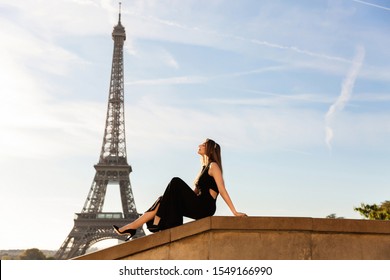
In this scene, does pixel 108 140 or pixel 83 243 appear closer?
pixel 83 243

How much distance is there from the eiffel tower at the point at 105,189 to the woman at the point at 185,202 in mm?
59052

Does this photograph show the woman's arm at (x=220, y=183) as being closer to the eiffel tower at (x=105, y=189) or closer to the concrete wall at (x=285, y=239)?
the concrete wall at (x=285, y=239)

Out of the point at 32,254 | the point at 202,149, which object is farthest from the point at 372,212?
the point at 32,254

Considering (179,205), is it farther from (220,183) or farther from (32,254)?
(32,254)

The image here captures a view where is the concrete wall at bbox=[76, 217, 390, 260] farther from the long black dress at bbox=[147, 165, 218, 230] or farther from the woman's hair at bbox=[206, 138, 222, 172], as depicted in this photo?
the woman's hair at bbox=[206, 138, 222, 172]

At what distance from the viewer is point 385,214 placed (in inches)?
1439

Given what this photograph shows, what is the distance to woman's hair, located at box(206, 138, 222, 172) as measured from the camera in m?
8.73

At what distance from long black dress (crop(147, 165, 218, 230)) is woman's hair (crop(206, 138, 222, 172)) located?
626 millimetres

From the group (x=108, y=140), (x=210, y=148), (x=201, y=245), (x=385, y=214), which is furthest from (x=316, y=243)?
(x=108, y=140)

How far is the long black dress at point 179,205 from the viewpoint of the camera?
835 cm

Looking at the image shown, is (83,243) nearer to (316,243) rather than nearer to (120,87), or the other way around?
(120,87)

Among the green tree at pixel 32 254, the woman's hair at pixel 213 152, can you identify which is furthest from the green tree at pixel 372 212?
the green tree at pixel 32 254

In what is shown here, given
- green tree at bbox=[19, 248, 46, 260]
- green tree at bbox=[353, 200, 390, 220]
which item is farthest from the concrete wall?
green tree at bbox=[19, 248, 46, 260]
